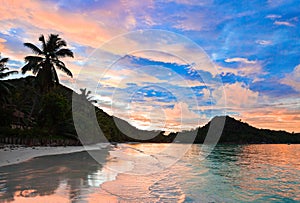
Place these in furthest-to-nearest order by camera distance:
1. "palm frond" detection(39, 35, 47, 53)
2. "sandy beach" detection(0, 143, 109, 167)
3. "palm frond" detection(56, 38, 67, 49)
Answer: "palm frond" detection(56, 38, 67, 49) < "palm frond" detection(39, 35, 47, 53) < "sandy beach" detection(0, 143, 109, 167)

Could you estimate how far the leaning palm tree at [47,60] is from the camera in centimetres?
3294

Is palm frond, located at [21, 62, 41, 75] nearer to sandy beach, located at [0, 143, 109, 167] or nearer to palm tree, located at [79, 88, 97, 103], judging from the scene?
sandy beach, located at [0, 143, 109, 167]

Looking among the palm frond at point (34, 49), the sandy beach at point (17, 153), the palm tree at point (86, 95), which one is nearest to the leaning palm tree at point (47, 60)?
the palm frond at point (34, 49)

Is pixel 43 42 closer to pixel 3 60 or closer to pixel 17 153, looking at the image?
pixel 3 60

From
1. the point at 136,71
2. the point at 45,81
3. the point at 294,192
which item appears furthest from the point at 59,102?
the point at 294,192

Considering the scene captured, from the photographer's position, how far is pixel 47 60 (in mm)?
33656

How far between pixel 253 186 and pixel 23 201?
14.0 meters

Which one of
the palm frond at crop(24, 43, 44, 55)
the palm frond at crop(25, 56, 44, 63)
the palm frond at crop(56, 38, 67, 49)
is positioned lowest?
the palm frond at crop(25, 56, 44, 63)

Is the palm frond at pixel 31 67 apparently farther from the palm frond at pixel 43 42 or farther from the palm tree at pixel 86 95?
the palm tree at pixel 86 95

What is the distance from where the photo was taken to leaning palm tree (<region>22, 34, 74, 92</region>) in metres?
32.9

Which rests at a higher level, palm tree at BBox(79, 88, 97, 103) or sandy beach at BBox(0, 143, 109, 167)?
palm tree at BBox(79, 88, 97, 103)

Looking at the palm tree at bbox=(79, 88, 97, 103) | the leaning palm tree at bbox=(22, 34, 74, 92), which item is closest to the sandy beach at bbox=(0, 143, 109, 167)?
the leaning palm tree at bbox=(22, 34, 74, 92)

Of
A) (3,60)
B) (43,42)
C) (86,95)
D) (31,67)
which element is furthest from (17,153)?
(86,95)

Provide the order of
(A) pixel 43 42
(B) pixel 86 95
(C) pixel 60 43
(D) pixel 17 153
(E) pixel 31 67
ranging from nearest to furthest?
(D) pixel 17 153, (E) pixel 31 67, (A) pixel 43 42, (C) pixel 60 43, (B) pixel 86 95
